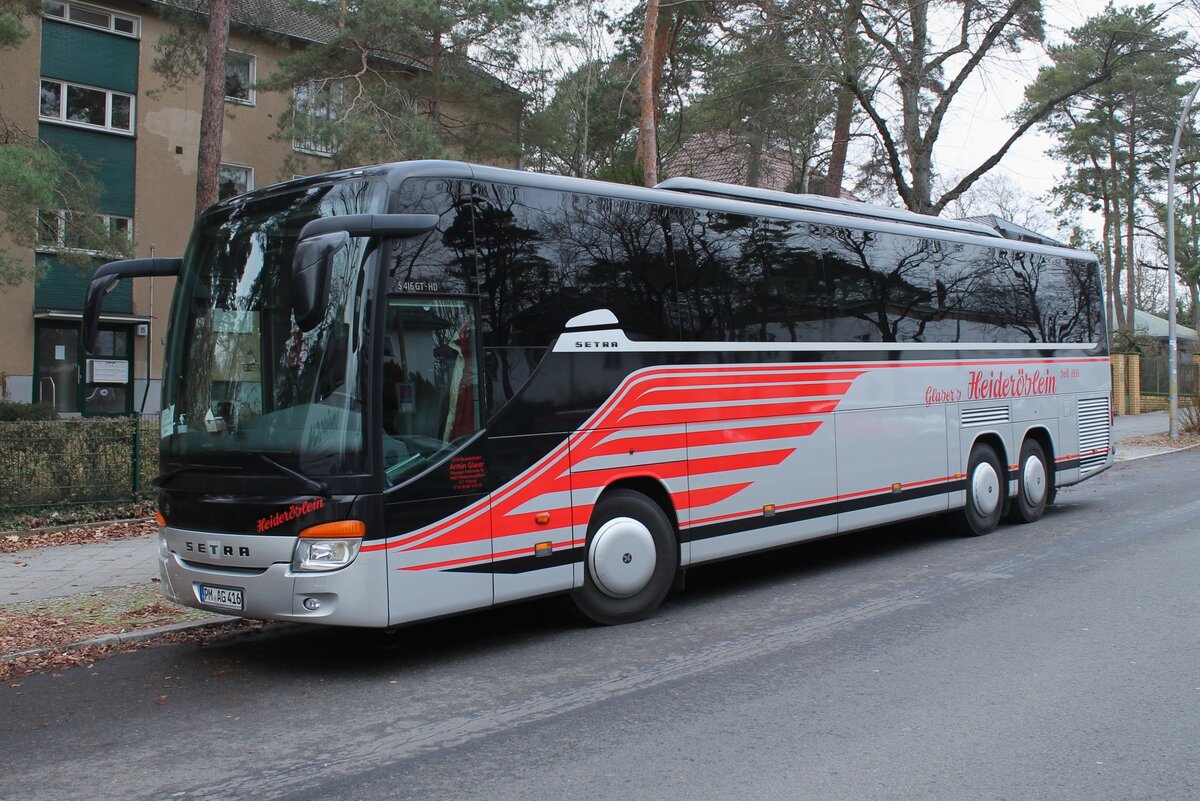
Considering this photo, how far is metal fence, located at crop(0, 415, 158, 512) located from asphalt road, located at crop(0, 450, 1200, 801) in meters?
5.96

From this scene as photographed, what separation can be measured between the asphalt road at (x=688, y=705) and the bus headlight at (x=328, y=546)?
79 cm

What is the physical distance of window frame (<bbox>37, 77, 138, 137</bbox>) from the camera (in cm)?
2611

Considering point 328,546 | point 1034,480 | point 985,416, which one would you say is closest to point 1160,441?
point 1034,480

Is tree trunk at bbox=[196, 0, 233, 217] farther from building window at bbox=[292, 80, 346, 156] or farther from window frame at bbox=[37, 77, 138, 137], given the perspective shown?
window frame at bbox=[37, 77, 138, 137]

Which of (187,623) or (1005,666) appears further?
(187,623)

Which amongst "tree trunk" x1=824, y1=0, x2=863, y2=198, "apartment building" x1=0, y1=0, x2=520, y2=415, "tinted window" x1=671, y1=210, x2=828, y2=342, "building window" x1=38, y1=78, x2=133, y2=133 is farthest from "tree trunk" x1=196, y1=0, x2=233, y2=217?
"building window" x1=38, y1=78, x2=133, y2=133

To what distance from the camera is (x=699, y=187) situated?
9.17 metres

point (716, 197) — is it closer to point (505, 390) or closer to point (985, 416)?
point (505, 390)

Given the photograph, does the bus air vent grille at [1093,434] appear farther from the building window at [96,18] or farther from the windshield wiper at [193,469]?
the building window at [96,18]

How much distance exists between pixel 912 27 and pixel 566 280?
16.7 meters

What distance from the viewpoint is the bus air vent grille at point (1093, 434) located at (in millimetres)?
14109

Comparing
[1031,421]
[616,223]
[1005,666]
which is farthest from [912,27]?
[1005,666]

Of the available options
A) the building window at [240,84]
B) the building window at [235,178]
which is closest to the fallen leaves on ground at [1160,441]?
the building window at [235,178]

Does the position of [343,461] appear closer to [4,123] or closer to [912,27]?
[4,123]
